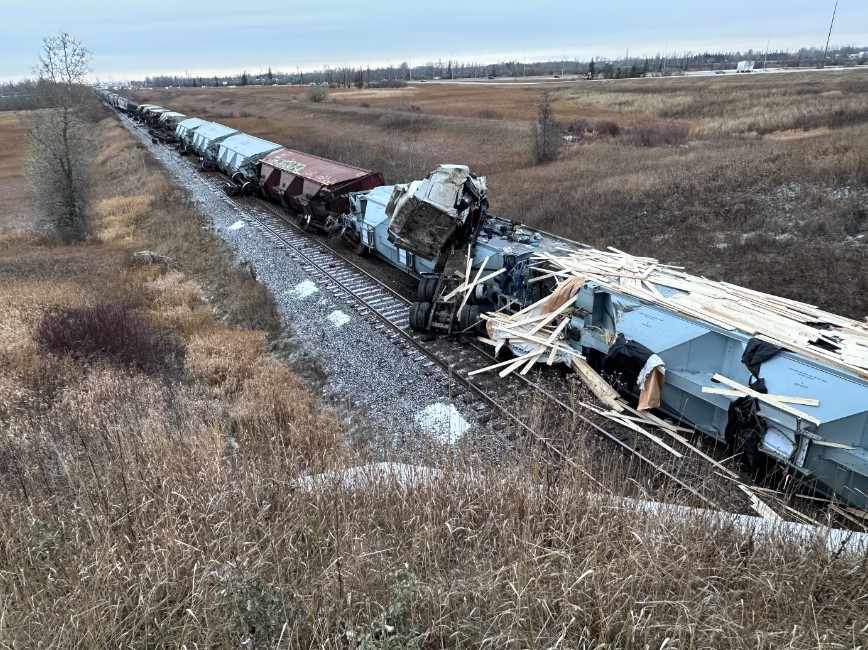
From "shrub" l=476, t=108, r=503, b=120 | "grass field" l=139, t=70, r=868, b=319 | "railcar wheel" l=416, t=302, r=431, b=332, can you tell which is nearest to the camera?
A: "railcar wheel" l=416, t=302, r=431, b=332

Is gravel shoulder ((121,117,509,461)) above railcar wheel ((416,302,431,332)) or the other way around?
the other way around

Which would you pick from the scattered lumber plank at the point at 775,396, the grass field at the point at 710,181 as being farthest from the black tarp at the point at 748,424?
the grass field at the point at 710,181

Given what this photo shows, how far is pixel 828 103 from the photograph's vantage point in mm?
37719

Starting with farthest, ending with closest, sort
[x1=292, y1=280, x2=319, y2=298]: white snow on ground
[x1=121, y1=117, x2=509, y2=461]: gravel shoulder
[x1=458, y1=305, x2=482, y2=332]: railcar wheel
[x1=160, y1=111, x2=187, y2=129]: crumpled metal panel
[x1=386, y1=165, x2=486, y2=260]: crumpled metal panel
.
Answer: [x1=160, y1=111, x2=187, y2=129]: crumpled metal panel → [x1=292, y1=280, x2=319, y2=298]: white snow on ground → [x1=386, y1=165, x2=486, y2=260]: crumpled metal panel → [x1=458, y1=305, x2=482, y2=332]: railcar wheel → [x1=121, y1=117, x2=509, y2=461]: gravel shoulder

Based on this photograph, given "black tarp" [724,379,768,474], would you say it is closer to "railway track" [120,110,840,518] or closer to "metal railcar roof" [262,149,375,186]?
"railway track" [120,110,840,518]

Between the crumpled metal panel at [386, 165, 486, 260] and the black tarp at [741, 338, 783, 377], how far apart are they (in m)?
7.08

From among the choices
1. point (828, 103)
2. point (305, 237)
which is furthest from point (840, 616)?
point (828, 103)

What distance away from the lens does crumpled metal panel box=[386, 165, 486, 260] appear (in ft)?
41.7

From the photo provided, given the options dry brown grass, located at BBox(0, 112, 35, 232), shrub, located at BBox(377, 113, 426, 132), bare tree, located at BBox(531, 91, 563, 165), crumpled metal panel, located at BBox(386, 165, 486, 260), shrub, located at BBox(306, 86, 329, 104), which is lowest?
dry brown grass, located at BBox(0, 112, 35, 232)

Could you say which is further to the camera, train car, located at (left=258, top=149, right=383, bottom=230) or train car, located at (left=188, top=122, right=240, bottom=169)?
train car, located at (left=188, top=122, right=240, bottom=169)

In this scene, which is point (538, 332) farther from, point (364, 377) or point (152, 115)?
point (152, 115)

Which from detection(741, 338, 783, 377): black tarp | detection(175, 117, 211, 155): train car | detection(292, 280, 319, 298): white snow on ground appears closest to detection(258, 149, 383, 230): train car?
detection(292, 280, 319, 298): white snow on ground

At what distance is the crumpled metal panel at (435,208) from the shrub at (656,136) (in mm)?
27011

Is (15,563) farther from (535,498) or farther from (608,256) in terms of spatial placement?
(608,256)
